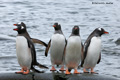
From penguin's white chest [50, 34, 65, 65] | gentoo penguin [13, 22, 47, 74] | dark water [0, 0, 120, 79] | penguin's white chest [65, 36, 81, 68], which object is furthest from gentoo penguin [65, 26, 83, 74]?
dark water [0, 0, 120, 79]

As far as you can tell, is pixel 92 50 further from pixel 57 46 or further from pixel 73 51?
pixel 57 46

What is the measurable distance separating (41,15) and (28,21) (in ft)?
5.97

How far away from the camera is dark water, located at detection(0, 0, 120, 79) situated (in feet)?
37.9

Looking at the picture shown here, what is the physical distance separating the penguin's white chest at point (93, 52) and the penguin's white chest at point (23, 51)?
1.38m

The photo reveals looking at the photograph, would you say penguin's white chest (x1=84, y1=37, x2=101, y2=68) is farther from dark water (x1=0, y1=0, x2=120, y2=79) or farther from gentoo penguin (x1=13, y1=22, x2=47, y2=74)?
dark water (x1=0, y1=0, x2=120, y2=79)

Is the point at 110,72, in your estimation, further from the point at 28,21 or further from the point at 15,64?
the point at 28,21

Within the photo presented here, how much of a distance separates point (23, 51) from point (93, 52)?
164 cm

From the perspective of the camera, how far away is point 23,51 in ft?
27.5

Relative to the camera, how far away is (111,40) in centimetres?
1463

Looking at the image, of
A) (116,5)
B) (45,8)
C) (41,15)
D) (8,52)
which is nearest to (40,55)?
(8,52)

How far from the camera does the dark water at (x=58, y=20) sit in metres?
11.5

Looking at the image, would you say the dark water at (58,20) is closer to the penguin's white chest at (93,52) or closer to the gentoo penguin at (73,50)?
the penguin's white chest at (93,52)

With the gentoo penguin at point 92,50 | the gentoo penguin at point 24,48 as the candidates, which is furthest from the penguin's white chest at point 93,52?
the gentoo penguin at point 24,48

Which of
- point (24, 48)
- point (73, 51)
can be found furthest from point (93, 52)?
point (24, 48)
